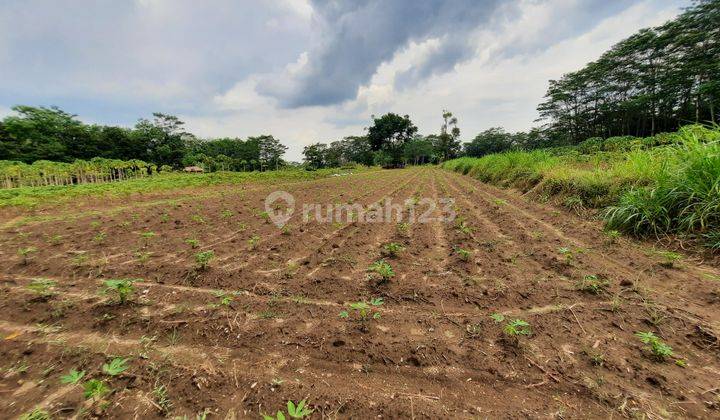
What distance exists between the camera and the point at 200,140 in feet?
225

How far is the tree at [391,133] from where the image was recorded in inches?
2475

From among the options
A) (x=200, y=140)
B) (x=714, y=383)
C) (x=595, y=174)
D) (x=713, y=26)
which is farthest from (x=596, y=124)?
(x=200, y=140)

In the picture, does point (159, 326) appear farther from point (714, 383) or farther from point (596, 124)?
point (596, 124)

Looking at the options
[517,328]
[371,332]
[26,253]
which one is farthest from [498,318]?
[26,253]

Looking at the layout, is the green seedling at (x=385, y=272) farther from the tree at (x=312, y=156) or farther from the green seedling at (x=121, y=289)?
the tree at (x=312, y=156)

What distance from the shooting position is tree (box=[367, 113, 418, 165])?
62875 millimetres

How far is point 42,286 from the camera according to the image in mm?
3217

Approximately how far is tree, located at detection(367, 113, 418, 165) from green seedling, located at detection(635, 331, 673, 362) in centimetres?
6097

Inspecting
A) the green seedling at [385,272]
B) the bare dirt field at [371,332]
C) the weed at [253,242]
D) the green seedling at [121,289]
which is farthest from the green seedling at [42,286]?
the green seedling at [385,272]

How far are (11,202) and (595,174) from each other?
19.8 metres

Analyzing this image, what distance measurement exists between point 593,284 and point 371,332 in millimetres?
2497

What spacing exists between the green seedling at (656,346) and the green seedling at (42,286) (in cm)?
597

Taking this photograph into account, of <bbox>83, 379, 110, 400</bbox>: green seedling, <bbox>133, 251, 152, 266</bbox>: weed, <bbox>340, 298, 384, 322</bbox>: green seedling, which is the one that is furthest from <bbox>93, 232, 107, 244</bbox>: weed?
<bbox>340, 298, 384, 322</bbox>: green seedling

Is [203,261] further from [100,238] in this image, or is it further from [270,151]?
[270,151]
